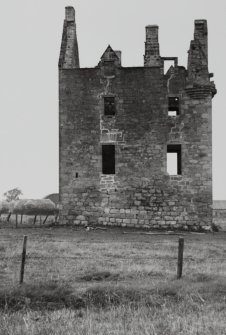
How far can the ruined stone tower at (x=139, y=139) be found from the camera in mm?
28938

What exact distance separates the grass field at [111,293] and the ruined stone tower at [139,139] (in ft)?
35.4

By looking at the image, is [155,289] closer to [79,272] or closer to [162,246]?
[79,272]

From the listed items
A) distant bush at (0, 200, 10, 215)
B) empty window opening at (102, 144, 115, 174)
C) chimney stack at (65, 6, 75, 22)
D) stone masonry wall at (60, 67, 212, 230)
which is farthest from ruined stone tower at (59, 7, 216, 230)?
distant bush at (0, 200, 10, 215)

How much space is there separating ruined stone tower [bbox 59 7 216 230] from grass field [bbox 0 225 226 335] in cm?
1080

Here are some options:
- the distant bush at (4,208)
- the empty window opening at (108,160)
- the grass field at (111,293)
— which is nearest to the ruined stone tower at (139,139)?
the empty window opening at (108,160)

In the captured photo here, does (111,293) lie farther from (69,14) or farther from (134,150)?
(69,14)

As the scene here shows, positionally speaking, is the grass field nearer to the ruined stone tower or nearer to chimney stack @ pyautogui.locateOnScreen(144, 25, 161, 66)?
the ruined stone tower

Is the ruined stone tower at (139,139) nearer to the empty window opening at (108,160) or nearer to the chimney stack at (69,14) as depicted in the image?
the empty window opening at (108,160)

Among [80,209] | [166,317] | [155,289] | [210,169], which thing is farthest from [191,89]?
[166,317]

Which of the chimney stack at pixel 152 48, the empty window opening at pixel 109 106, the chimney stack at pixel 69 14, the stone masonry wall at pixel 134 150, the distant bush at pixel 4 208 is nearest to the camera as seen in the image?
the stone masonry wall at pixel 134 150

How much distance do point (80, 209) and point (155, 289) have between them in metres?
18.7

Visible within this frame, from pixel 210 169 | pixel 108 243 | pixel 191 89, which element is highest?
pixel 191 89

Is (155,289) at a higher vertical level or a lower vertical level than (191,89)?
lower

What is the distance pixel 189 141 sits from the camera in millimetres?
29000
